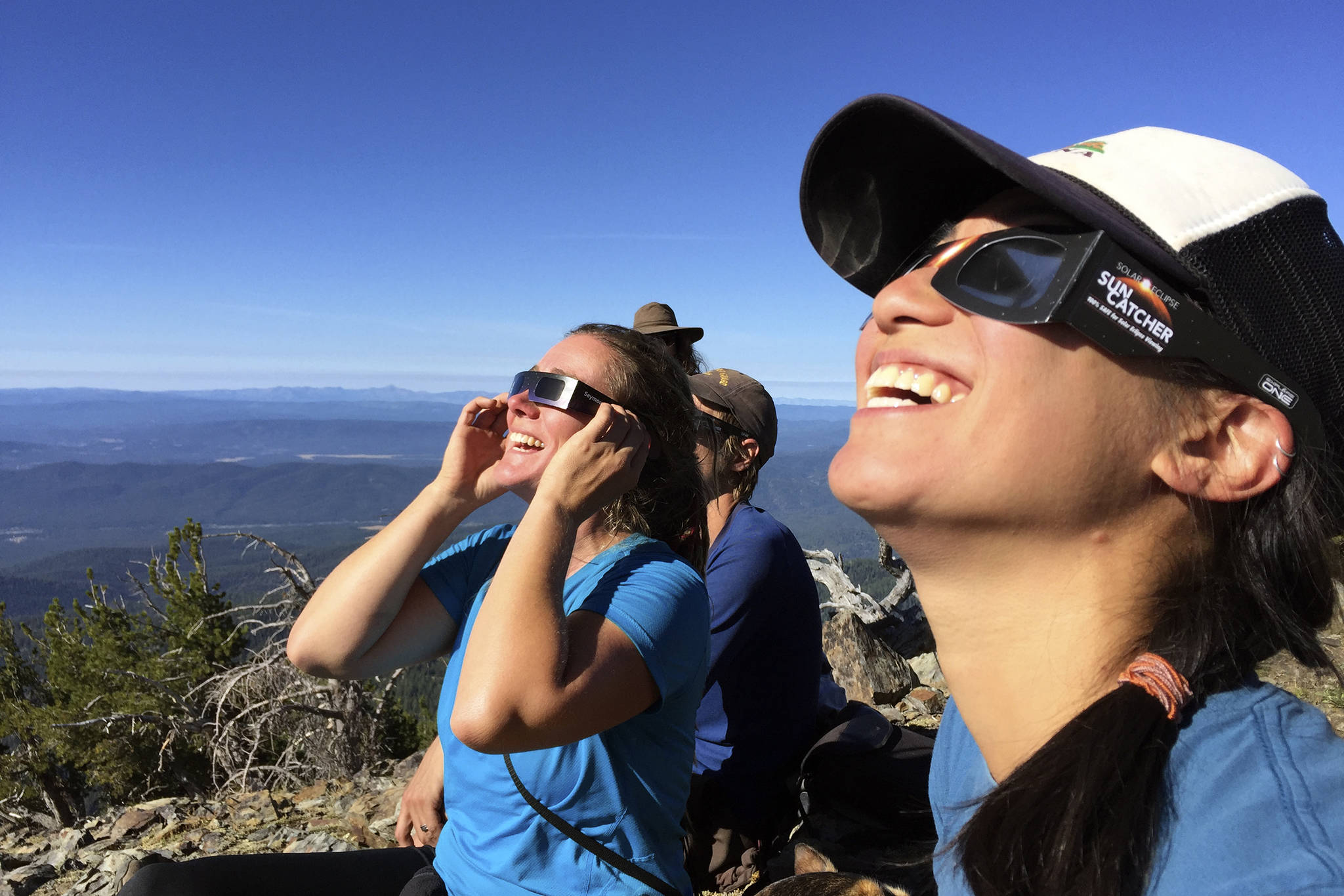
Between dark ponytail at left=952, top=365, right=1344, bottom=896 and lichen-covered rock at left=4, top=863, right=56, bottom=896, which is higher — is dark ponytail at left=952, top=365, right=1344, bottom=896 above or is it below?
above

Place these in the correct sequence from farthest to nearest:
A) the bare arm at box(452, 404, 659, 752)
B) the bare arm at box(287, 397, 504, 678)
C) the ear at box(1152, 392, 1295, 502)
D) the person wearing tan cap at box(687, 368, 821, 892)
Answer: the person wearing tan cap at box(687, 368, 821, 892) → the bare arm at box(287, 397, 504, 678) → the bare arm at box(452, 404, 659, 752) → the ear at box(1152, 392, 1295, 502)

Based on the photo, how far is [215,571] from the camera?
524 feet

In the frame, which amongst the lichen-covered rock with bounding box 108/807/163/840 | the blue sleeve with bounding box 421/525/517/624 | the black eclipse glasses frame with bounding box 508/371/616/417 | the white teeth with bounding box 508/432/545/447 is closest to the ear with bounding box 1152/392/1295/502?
the black eclipse glasses frame with bounding box 508/371/616/417


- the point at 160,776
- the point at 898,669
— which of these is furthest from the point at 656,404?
the point at 160,776

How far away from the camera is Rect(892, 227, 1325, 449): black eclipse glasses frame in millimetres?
1080

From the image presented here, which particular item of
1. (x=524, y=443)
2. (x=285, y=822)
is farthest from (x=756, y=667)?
(x=285, y=822)

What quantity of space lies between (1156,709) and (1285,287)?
0.61 m

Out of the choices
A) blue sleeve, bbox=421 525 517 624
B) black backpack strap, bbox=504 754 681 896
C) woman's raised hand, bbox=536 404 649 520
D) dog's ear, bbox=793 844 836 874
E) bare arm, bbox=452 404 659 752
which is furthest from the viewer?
dog's ear, bbox=793 844 836 874

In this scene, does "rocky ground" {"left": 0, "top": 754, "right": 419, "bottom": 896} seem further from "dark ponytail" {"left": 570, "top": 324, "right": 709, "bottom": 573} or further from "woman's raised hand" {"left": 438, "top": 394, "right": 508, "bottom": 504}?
"dark ponytail" {"left": 570, "top": 324, "right": 709, "bottom": 573}

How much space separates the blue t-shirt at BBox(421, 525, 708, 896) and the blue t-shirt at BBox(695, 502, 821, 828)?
132cm

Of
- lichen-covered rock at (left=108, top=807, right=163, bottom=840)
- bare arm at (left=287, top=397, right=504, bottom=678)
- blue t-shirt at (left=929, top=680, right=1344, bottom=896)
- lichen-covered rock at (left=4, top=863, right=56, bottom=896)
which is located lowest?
lichen-covered rock at (left=108, top=807, right=163, bottom=840)

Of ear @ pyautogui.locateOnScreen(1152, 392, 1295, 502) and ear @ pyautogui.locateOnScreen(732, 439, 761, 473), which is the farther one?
ear @ pyautogui.locateOnScreen(732, 439, 761, 473)

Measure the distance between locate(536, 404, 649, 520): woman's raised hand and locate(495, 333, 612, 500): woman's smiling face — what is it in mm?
246

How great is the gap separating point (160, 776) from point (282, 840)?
21391mm
